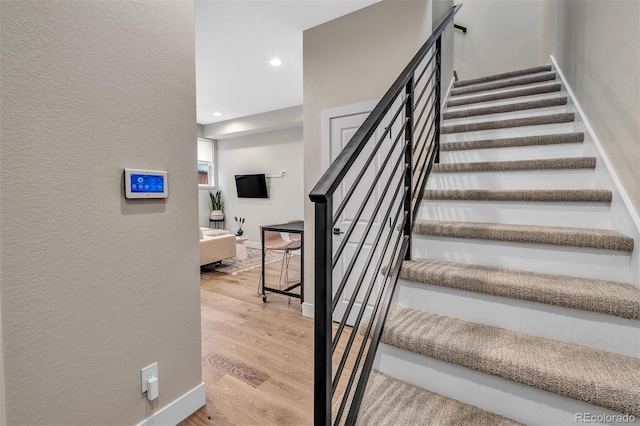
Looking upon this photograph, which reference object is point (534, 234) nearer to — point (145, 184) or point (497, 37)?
point (145, 184)

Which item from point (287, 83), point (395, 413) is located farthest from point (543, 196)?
point (287, 83)

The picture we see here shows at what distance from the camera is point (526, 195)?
1588mm

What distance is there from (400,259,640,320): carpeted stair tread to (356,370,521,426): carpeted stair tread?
17.0 inches

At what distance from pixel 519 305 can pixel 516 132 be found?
1.53 meters

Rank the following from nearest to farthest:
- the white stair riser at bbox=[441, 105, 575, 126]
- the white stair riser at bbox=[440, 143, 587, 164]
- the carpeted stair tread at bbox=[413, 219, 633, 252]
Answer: the carpeted stair tread at bbox=[413, 219, 633, 252] → the white stair riser at bbox=[440, 143, 587, 164] → the white stair riser at bbox=[441, 105, 575, 126]

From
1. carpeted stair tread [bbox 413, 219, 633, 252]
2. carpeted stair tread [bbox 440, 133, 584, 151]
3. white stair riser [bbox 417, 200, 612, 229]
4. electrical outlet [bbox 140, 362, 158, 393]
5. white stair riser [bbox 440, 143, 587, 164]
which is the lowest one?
electrical outlet [bbox 140, 362, 158, 393]

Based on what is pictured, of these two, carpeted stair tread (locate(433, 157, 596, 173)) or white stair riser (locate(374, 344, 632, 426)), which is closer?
white stair riser (locate(374, 344, 632, 426))

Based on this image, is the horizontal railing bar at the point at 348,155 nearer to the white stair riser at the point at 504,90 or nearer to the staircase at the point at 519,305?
the staircase at the point at 519,305

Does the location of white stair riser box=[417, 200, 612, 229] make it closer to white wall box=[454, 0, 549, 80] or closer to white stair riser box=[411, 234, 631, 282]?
white stair riser box=[411, 234, 631, 282]

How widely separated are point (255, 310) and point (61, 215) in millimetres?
2231

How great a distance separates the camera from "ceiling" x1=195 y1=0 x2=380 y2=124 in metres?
2.55

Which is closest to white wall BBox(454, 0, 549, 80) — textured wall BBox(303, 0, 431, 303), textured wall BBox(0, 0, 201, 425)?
textured wall BBox(303, 0, 431, 303)

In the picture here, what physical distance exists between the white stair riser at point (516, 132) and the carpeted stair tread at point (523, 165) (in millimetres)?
459

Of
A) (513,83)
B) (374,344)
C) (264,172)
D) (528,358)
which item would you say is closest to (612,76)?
(513,83)
